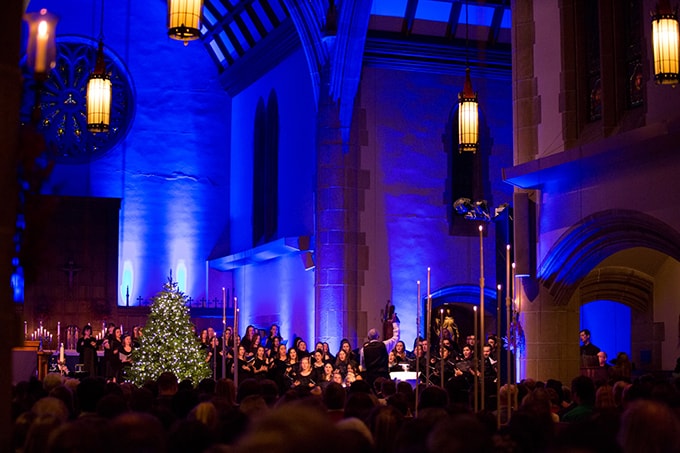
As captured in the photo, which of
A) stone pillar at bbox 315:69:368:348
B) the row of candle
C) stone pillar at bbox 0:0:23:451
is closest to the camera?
stone pillar at bbox 0:0:23:451

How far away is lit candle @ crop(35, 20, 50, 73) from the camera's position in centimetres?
381

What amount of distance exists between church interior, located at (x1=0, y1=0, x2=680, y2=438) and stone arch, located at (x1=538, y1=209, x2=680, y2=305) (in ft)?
0.10

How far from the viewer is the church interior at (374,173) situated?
45.4ft

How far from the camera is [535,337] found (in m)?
14.9

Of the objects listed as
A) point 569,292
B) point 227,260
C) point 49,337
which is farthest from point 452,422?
point 227,260

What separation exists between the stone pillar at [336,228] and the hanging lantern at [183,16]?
10.3m

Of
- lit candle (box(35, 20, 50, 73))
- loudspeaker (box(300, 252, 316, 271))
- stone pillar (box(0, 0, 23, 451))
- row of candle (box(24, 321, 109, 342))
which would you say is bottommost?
row of candle (box(24, 321, 109, 342))

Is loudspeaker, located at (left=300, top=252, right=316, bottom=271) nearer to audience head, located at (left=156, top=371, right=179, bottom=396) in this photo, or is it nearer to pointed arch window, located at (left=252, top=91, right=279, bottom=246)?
pointed arch window, located at (left=252, top=91, right=279, bottom=246)

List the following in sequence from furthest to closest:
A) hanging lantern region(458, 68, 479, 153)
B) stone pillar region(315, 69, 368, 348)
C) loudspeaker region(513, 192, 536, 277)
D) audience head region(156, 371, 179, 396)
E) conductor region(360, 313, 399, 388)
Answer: stone pillar region(315, 69, 368, 348)
conductor region(360, 313, 399, 388)
loudspeaker region(513, 192, 536, 277)
hanging lantern region(458, 68, 479, 153)
audience head region(156, 371, 179, 396)

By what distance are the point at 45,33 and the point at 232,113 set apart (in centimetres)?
2232

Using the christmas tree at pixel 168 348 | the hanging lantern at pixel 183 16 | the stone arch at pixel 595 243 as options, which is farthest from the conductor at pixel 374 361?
the hanging lantern at pixel 183 16

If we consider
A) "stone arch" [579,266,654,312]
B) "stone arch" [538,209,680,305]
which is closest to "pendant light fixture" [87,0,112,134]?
"stone arch" [538,209,680,305]

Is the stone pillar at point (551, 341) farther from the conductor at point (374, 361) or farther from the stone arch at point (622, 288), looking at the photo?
the stone arch at point (622, 288)

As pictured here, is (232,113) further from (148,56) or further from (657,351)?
(657,351)
